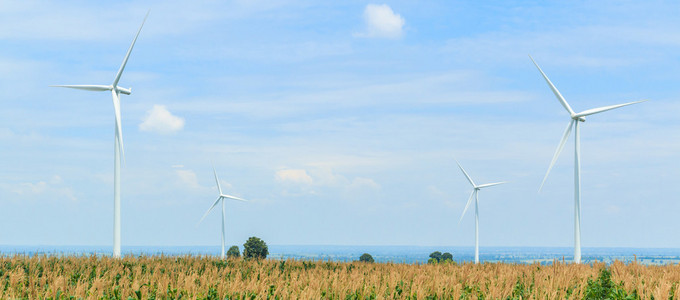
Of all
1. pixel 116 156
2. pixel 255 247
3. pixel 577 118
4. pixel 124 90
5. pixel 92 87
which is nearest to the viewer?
pixel 116 156

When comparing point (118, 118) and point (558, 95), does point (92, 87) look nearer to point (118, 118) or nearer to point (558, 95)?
point (118, 118)

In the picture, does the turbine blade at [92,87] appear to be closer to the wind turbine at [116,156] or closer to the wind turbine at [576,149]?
the wind turbine at [116,156]

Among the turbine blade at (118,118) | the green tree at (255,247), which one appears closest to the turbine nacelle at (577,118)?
the turbine blade at (118,118)

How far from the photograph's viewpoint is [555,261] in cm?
2206

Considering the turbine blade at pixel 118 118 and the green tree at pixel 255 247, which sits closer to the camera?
the turbine blade at pixel 118 118

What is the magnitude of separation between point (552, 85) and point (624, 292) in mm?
44669

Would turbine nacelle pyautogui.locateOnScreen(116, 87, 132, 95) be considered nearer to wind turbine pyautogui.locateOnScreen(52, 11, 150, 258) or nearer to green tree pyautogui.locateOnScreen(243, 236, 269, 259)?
wind turbine pyautogui.locateOnScreen(52, 11, 150, 258)

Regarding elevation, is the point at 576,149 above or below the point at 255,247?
above

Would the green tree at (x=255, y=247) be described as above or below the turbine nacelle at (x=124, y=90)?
below

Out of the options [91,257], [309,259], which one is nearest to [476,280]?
[309,259]

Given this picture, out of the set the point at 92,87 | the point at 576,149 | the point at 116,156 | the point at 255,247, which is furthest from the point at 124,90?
the point at 255,247

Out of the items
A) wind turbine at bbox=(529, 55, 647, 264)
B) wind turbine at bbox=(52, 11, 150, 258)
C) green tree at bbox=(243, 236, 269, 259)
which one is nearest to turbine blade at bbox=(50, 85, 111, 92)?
wind turbine at bbox=(52, 11, 150, 258)

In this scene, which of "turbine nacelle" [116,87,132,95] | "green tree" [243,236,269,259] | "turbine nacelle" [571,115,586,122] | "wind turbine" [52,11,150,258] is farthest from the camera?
"green tree" [243,236,269,259]

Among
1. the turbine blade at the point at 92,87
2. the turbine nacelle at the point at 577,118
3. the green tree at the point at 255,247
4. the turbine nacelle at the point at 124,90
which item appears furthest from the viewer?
the green tree at the point at 255,247
